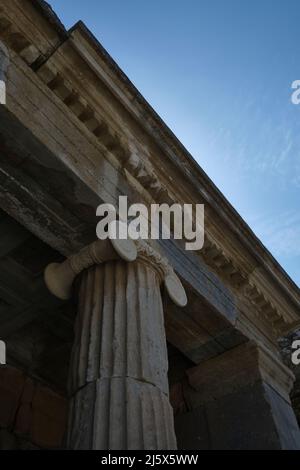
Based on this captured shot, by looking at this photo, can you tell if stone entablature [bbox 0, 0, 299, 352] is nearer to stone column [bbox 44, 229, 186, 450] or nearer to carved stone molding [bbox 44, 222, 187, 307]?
carved stone molding [bbox 44, 222, 187, 307]

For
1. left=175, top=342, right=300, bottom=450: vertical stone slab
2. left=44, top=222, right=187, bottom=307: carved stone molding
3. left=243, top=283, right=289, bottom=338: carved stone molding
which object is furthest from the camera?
left=243, top=283, right=289, bottom=338: carved stone molding

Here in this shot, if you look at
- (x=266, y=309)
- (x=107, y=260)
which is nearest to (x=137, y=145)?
(x=107, y=260)

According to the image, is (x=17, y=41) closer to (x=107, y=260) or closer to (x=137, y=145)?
(x=137, y=145)

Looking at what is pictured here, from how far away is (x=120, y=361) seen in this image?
11.5 ft

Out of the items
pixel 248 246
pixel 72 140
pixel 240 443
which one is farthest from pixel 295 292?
pixel 72 140

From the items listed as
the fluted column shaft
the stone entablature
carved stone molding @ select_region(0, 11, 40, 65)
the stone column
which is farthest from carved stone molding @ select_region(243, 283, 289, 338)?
carved stone molding @ select_region(0, 11, 40, 65)

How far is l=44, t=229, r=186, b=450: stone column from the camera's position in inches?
123

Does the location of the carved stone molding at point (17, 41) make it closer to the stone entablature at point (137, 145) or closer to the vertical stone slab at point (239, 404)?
the stone entablature at point (137, 145)

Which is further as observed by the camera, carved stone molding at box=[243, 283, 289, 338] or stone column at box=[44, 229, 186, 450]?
carved stone molding at box=[243, 283, 289, 338]

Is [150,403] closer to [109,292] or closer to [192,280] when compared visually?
[109,292]

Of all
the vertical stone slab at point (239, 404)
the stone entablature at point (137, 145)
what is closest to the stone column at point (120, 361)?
the stone entablature at point (137, 145)

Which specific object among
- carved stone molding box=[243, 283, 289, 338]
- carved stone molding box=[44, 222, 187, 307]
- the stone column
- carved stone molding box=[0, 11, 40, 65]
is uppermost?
carved stone molding box=[0, 11, 40, 65]

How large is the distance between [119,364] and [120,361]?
1.1 inches

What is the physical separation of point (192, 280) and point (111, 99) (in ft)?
7.27
